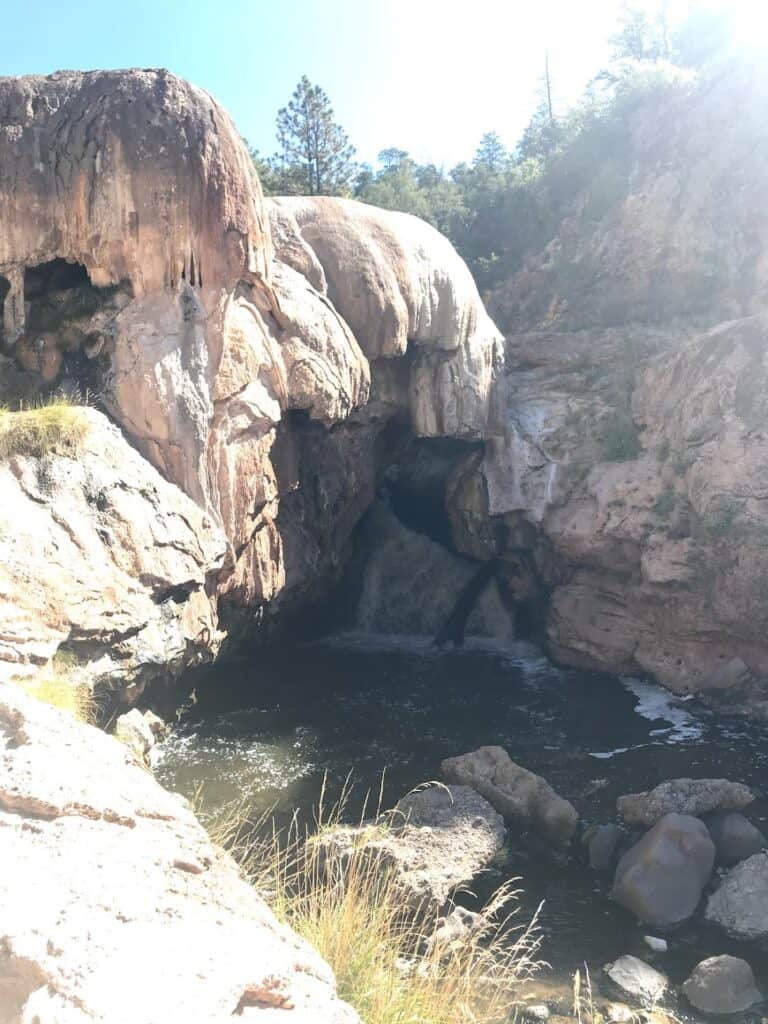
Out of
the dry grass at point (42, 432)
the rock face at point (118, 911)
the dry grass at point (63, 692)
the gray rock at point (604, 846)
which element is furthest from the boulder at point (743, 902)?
the dry grass at point (42, 432)

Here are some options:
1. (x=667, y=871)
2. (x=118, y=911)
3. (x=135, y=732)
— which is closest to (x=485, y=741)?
(x=667, y=871)

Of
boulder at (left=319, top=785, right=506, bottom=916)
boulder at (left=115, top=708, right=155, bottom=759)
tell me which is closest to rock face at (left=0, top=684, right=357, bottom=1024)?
boulder at (left=319, top=785, right=506, bottom=916)

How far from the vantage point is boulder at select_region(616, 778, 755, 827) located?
336 inches

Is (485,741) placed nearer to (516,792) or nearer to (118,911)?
(516,792)

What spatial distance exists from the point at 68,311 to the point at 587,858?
821 cm

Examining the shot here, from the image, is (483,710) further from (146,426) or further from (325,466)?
(146,426)

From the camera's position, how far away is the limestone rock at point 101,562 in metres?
6.64

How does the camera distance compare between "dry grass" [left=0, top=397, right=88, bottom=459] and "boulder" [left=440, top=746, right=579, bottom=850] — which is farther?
"boulder" [left=440, top=746, right=579, bottom=850]

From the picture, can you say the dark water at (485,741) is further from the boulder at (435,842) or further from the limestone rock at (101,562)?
the limestone rock at (101,562)

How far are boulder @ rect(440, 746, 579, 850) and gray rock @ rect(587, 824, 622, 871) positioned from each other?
0.24m

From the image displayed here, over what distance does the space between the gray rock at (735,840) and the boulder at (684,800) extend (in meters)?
0.29

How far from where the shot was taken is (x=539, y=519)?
15445 millimetres

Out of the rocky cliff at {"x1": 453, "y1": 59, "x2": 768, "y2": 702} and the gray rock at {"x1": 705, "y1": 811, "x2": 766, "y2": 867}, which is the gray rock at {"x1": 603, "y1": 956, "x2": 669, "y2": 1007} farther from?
the rocky cliff at {"x1": 453, "y1": 59, "x2": 768, "y2": 702}

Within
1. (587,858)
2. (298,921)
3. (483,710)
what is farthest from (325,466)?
(298,921)
